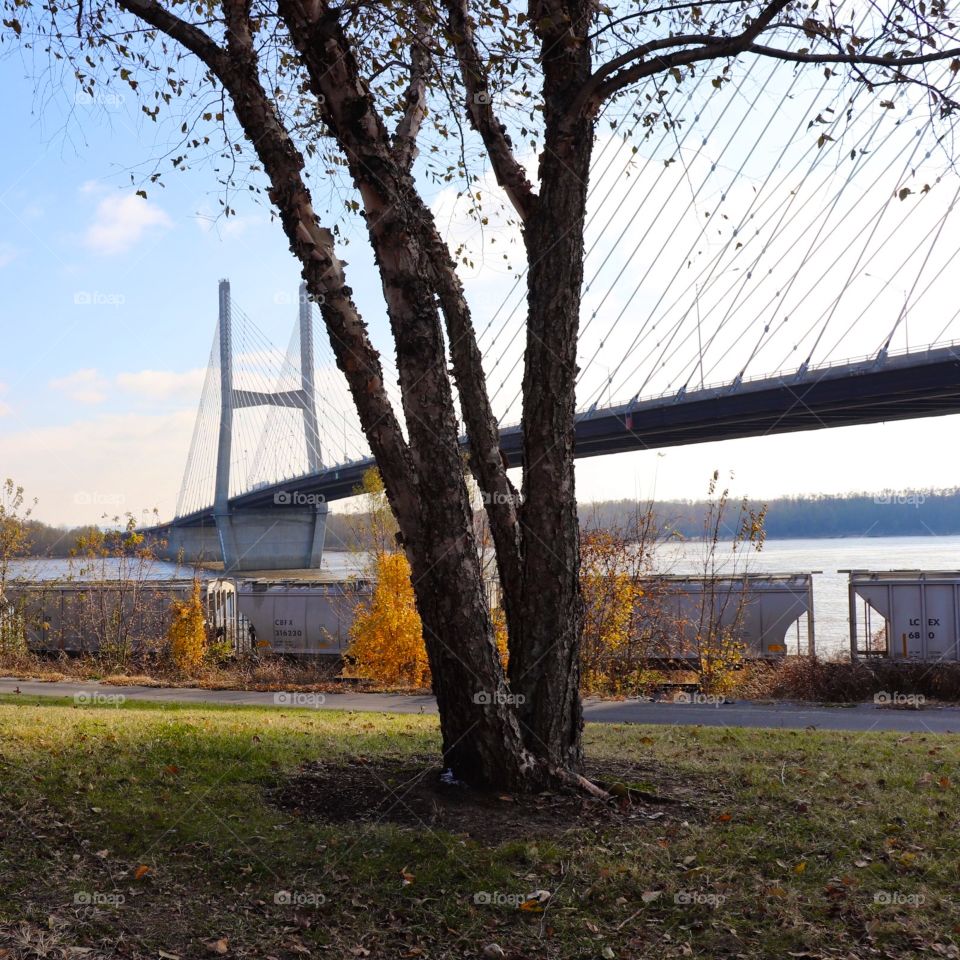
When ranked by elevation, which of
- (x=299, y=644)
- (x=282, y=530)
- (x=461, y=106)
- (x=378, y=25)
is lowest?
(x=299, y=644)

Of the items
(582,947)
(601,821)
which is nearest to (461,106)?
(601,821)

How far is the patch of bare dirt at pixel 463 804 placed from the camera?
4.60 m

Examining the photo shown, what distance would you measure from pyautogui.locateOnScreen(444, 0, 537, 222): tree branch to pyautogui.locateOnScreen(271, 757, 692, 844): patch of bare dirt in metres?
3.20

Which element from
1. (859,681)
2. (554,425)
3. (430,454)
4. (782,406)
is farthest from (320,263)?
(782,406)

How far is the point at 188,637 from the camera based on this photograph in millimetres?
15859

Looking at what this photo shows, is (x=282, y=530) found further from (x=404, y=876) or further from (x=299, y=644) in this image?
(x=404, y=876)

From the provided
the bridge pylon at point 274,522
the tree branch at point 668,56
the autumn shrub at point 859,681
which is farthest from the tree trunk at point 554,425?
the bridge pylon at point 274,522

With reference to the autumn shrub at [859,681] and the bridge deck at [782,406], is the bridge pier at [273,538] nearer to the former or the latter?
the bridge deck at [782,406]

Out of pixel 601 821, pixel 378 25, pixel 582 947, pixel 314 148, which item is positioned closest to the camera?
pixel 582 947

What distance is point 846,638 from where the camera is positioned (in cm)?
1961

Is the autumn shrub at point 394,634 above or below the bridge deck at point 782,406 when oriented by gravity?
below

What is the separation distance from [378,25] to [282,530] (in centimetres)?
3491

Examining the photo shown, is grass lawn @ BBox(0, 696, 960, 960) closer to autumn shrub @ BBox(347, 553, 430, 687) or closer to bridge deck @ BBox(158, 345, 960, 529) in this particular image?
autumn shrub @ BBox(347, 553, 430, 687)

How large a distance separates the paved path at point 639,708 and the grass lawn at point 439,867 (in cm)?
449
